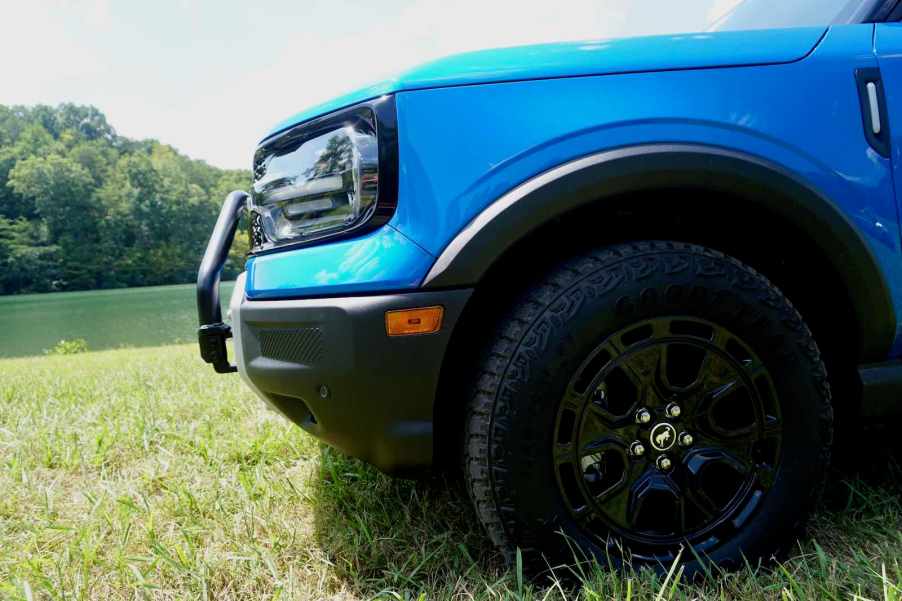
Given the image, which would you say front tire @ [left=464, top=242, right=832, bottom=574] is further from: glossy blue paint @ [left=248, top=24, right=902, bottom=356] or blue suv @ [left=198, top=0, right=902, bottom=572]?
glossy blue paint @ [left=248, top=24, right=902, bottom=356]

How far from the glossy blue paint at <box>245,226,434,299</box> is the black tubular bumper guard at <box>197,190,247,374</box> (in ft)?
1.83

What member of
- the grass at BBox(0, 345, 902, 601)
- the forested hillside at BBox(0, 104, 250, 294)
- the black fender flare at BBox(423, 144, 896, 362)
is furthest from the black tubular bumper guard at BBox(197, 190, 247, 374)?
the forested hillside at BBox(0, 104, 250, 294)

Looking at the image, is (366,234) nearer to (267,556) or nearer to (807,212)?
(267,556)

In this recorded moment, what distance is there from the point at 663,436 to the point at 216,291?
147cm

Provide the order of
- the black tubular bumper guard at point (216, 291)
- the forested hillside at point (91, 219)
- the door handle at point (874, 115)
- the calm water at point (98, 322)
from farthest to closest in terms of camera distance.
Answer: the forested hillside at point (91, 219) → the calm water at point (98, 322) → the black tubular bumper guard at point (216, 291) → the door handle at point (874, 115)

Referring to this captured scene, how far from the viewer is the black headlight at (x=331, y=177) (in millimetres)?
1293

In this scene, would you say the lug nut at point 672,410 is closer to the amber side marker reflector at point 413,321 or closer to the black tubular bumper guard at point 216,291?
the amber side marker reflector at point 413,321

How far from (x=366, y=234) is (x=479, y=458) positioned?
0.60 metres

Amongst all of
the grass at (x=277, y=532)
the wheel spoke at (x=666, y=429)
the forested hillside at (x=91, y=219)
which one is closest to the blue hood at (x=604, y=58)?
the wheel spoke at (x=666, y=429)

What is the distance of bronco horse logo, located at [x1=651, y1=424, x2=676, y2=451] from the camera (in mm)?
1376

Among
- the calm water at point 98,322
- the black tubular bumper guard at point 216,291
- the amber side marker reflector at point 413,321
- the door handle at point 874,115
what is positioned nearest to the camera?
the amber side marker reflector at point 413,321

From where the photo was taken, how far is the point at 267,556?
1.52 metres

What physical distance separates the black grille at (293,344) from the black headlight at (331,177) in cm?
24

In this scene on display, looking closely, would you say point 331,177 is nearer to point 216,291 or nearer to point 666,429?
point 216,291
